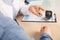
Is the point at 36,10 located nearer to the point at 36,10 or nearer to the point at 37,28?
the point at 36,10

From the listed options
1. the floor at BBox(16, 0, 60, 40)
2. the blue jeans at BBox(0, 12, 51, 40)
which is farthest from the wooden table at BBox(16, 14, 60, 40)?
the blue jeans at BBox(0, 12, 51, 40)

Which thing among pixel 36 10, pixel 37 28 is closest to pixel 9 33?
pixel 37 28

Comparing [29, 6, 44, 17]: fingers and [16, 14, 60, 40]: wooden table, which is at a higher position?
[29, 6, 44, 17]: fingers

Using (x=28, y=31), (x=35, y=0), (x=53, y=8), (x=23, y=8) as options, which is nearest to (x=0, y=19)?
(x=28, y=31)

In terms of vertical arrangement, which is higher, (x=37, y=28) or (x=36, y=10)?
(x=36, y=10)

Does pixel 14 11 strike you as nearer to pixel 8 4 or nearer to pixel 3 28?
pixel 8 4

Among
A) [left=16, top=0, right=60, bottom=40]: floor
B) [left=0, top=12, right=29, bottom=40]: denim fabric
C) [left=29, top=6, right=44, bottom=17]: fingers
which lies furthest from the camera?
[left=29, top=6, right=44, bottom=17]: fingers

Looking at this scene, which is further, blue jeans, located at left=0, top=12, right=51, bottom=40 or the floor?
the floor

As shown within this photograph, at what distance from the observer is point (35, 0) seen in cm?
173

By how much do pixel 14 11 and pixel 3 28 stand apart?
0.54 m

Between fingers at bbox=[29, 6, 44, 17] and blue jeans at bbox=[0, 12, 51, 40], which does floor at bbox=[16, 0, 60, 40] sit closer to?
fingers at bbox=[29, 6, 44, 17]

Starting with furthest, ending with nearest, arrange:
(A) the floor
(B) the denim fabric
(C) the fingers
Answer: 1. (C) the fingers
2. (A) the floor
3. (B) the denim fabric

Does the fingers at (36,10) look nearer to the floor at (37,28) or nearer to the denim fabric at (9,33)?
the floor at (37,28)

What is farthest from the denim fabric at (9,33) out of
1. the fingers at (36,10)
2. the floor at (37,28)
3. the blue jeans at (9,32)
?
the fingers at (36,10)
